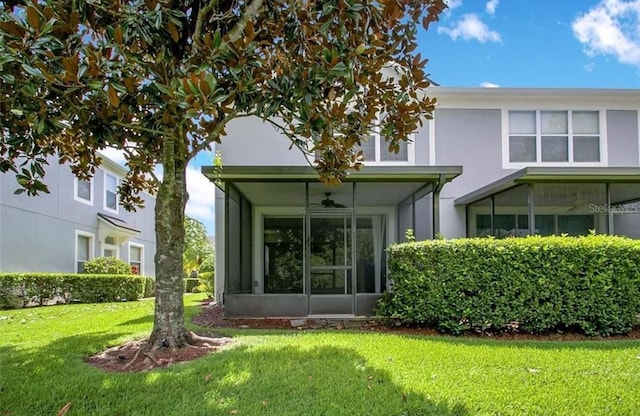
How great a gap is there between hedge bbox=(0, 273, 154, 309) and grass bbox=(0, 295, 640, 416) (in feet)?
20.9

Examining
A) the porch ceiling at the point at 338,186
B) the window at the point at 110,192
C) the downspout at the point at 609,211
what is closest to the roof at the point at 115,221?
the window at the point at 110,192

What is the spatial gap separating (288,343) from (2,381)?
3184mm

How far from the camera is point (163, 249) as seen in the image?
5406mm

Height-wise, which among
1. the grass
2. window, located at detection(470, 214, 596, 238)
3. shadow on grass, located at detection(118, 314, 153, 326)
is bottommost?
shadow on grass, located at detection(118, 314, 153, 326)

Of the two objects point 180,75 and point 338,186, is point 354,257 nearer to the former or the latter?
point 338,186

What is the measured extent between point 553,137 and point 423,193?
463 cm

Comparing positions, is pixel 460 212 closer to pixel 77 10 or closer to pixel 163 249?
pixel 163 249

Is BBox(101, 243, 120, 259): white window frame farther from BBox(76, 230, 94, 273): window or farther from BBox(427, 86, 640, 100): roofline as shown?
BBox(427, 86, 640, 100): roofline

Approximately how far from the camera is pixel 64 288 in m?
12.9

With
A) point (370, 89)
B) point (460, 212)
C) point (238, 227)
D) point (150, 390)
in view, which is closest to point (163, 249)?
point (150, 390)

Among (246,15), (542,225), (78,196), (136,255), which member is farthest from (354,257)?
(136,255)

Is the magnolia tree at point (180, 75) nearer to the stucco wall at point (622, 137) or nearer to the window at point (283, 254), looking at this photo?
the window at point (283, 254)

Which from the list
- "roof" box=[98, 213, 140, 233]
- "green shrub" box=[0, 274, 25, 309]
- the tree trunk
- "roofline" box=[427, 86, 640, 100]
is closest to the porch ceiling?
the tree trunk

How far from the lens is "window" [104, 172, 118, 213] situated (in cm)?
1773
